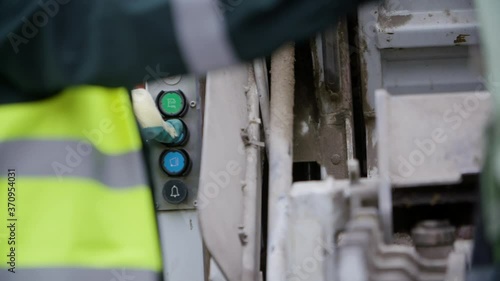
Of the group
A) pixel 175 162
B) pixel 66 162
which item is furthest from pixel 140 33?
pixel 175 162

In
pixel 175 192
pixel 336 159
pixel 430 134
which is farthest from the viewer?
pixel 175 192

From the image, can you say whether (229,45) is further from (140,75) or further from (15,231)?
(15,231)

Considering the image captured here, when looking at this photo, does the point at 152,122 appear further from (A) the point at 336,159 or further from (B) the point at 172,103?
(A) the point at 336,159

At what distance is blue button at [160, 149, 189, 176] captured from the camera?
2.71 metres

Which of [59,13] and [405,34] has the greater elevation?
[405,34]

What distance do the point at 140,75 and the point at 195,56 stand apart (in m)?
0.08

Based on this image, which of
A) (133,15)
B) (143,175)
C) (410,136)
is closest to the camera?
(133,15)

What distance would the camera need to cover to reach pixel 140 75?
1213 millimetres

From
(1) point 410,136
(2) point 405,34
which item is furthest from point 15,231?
(2) point 405,34

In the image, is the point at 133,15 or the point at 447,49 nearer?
the point at 133,15

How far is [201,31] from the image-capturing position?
1.17m

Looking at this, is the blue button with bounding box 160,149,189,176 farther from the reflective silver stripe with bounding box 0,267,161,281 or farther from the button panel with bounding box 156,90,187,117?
the reflective silver stripe with bounding box 0,267,161,281

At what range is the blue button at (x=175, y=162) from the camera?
2713 mm

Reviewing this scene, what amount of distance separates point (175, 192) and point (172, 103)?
0.25m
